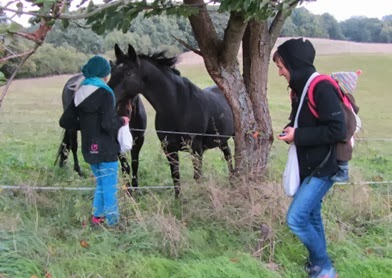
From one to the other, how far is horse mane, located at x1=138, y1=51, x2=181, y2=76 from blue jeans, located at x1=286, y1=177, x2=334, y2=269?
3171 millimetres

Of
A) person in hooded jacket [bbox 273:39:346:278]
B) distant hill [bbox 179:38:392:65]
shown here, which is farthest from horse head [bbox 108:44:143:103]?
distant hill [bbox 179:38:392:65]

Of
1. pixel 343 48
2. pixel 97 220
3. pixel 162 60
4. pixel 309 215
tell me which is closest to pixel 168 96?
pixel 162 60

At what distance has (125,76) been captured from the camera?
18.6ft

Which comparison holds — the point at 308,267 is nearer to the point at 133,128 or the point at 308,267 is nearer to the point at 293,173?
the point at 293,173

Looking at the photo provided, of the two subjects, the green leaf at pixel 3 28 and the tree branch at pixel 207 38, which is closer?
the green leaf at pixel 3 28

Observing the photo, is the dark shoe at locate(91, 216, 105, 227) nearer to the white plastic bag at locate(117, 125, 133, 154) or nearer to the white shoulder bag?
the white plastic bag at locate(117, 125, 133, 154)

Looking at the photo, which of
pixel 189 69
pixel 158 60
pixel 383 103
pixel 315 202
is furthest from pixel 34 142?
pixel 189 69

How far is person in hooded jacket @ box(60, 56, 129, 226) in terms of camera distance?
4469mm

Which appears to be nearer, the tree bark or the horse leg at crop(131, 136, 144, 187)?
the tree bark

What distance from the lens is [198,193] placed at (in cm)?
479

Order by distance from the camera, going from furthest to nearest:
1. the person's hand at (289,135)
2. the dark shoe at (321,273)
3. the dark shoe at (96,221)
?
the dark shoe at (96,221) → the dark shoe at (321,273) → the person's hand at (289,135)

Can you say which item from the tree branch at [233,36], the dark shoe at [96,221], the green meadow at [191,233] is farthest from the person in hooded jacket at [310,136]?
the dark shoe at [96,221]

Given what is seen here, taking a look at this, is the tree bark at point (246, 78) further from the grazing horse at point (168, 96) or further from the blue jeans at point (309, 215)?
the blue jeans at point (309, 215)

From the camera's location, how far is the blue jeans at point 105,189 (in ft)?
14.9
